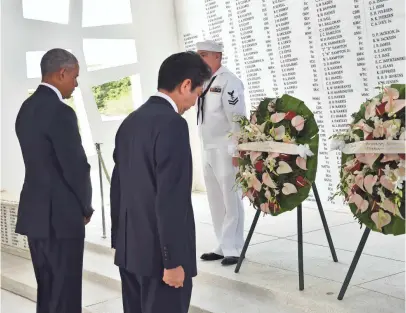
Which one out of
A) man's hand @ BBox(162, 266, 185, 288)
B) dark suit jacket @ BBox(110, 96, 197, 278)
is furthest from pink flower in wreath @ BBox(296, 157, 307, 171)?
man's hand @ BBox(162, 266, 185, 288)

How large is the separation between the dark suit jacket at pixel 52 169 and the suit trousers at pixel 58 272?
9 cm

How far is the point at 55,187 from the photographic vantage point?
343cm

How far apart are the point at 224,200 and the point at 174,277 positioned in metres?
2.22

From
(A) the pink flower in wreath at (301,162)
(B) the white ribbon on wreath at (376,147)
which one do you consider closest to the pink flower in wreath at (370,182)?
(B) the white ribbon on wreath at (376,147)

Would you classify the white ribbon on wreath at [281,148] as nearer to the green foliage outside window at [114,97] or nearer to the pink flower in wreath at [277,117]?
the pink flower in wreath at [277,117]

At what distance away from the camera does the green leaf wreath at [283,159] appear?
12.3 feet

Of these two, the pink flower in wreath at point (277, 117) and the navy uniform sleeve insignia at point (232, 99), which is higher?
the navy uniform sleeve insignia at point (232, 99)

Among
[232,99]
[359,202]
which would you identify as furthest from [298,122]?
[232,99]

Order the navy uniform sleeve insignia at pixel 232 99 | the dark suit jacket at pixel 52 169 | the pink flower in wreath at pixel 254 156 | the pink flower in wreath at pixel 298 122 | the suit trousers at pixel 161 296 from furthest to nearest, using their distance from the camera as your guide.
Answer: the navy uniform sleeve insignia at pixel 232 99 → the pink flower in wreath at pixel 254 156 → the pink flower in wreath at pixel 298 122 → the dark suit jacket at pixel 52 169 → the suit trousers at pixel 161 296

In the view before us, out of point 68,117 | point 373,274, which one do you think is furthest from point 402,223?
point 68,117

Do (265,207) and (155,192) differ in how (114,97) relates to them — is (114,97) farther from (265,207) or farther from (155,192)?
(155,192)

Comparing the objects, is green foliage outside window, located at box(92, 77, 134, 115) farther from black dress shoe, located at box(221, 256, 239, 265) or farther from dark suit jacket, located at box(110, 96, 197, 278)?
dark suit jacket, located at box(110, 96, 197, 278)

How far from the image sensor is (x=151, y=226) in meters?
2.54

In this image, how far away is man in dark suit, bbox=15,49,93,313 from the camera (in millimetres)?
3373
